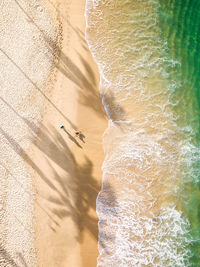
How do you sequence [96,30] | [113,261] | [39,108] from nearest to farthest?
[113,261]
[39,108]
[96,30]

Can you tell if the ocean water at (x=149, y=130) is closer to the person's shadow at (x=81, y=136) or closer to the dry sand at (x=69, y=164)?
the dry sand at (x=69, y=164)

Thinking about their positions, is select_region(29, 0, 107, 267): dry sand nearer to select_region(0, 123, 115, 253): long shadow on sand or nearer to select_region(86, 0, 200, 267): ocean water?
select_region(0, 123, 115, 253): long shadow on sand

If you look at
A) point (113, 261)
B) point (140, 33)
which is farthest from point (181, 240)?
point (140, 33)

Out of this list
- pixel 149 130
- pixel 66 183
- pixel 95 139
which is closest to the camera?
pixel 66 183

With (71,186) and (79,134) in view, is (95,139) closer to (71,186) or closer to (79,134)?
(79,134)

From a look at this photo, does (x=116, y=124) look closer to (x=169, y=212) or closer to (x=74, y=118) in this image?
(x=74, y=118)

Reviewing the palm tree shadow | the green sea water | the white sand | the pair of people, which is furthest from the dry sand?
the green sea water

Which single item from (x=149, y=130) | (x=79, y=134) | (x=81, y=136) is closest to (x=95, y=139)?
(x=81, y=136)

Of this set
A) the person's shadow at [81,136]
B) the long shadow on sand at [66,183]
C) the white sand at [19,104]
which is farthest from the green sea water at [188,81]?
the white sand at [19,104]
